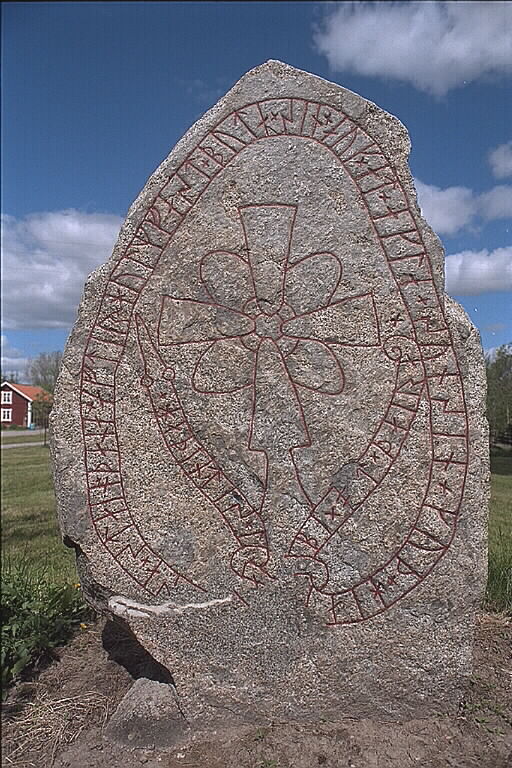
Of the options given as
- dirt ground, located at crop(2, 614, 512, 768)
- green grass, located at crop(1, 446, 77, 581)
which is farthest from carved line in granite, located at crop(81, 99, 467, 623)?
green grass, located at crop(1, 446, 77, 581)

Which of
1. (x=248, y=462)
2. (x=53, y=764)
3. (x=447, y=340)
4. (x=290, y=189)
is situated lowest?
(x=53, y=764)

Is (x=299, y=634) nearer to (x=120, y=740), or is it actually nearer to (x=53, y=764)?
(x=120, y=740)

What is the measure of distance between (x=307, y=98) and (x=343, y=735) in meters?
2.86

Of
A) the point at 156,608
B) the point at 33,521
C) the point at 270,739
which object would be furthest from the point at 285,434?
the point at 33,521

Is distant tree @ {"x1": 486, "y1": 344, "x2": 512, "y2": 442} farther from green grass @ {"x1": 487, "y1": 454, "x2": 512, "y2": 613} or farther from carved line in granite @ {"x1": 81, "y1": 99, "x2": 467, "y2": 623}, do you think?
carved line in granite @ {"x1": 81, "y1": 99, "x2": 467, "y2": 623}

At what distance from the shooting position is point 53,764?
2764 millimetres

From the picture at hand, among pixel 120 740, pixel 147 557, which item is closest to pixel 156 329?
pixel 147 557

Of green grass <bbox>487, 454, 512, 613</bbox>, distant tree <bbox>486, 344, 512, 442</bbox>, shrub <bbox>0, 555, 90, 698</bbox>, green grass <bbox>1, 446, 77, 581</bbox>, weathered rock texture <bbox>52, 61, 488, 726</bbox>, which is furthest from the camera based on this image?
distant tree <bbox>486, 344, 512, 442</bbox>

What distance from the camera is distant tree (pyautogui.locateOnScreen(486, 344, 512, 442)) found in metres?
10.3

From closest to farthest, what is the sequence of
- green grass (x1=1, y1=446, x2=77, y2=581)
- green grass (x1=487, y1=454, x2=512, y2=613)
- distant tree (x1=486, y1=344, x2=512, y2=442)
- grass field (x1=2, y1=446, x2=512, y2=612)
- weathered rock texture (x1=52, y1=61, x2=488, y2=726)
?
weathered rock texture (x1=52, y1=61, x2=488, y2=726), green grass (x1=487, y1=454, x2=512, y2=613), grass field (x1=2, y1=446, x2=512, y2=612), green grass (x1=1, y1=446, x2=77, y2=581), distant tree (x1=486, y1=344, x2=512, y2=442)

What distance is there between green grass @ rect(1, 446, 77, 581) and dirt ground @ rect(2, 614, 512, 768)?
5.92 feet

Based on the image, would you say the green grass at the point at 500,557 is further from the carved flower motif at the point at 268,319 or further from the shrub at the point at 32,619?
the shrub at the point at 32,619

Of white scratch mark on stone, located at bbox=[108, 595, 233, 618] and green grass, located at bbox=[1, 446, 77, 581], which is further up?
white scratch mark on stone, located at bbox=[108, 595, 233, 618]

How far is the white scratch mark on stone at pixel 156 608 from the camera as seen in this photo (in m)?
3.01
